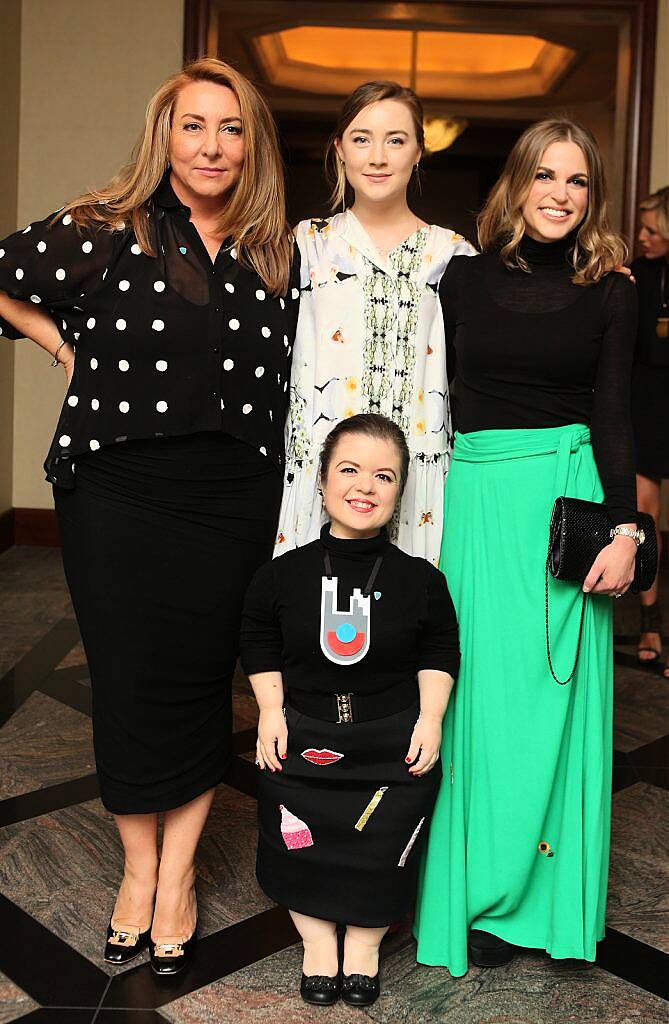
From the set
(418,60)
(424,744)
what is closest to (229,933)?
(424,744)

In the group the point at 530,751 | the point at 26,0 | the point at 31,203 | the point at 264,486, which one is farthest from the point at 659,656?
the point at 26,0

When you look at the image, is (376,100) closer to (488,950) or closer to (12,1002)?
(488,950)

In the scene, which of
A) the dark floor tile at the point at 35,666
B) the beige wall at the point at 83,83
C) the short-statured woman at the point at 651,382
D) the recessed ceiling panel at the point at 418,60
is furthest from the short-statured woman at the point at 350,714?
the recessed ceiling panel at the point at 418,60

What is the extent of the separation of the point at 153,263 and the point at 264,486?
454mm

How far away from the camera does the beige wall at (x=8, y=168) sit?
207 inches

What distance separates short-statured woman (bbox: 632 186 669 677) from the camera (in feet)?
12.9

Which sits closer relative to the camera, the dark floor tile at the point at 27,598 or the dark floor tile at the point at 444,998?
the dark floor tile at the point at 444,998

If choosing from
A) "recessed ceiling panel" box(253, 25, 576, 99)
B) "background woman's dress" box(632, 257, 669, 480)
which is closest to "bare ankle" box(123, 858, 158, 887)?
"background woman's dress" box(632, 257, 669, 480)

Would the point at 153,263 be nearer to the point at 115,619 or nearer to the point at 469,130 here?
the point at 115,619

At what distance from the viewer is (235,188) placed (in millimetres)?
1872

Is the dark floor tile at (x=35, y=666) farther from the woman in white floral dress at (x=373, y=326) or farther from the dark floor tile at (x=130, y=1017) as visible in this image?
the woman in white floral dress at (x=373, y=326)

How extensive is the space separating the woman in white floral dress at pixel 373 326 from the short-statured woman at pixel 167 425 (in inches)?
2.0

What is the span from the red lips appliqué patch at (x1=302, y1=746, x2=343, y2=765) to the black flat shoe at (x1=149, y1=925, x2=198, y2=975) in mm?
452

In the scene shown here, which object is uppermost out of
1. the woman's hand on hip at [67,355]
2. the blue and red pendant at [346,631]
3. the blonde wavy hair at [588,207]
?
the blonde wavy hair at [588,207]
